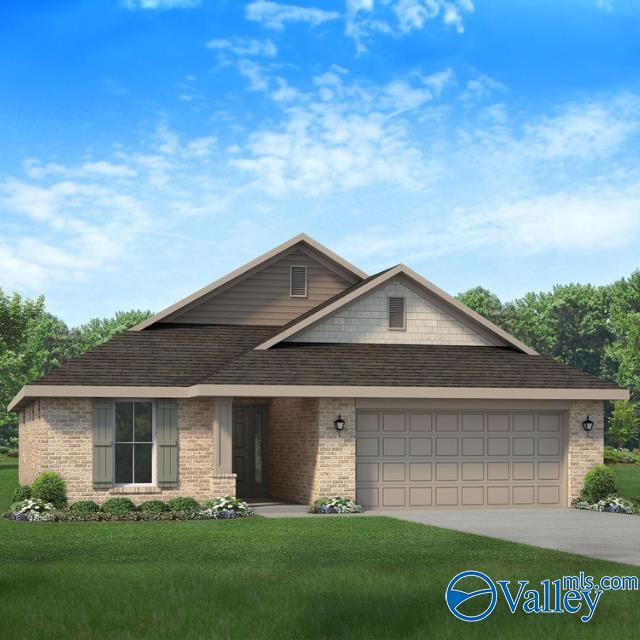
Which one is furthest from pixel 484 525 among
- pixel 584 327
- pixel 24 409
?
pixel 584 327

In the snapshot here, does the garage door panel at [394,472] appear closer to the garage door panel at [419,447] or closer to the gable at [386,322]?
the garage door panel at [419,447]

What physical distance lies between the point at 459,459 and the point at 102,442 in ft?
28.6

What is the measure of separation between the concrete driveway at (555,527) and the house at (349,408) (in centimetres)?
131

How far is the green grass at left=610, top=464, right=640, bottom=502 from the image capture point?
109 feet

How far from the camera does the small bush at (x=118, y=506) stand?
25.4 m

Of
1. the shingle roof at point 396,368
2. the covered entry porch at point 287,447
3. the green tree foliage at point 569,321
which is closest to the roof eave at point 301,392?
the shingle roof at point 396,368

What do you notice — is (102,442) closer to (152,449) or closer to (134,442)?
(134,442)

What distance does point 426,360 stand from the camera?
28.6 m

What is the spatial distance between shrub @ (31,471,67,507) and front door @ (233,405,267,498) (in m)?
7.21

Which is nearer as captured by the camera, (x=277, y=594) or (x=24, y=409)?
(x=277, y=594)

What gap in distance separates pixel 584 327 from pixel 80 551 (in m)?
86.6

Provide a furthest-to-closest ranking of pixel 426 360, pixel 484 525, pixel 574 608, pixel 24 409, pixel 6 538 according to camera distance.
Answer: pixel 24 409 < pixel 426 360 < pixel 484 525 < pixel 6 538 < pixel 574 608

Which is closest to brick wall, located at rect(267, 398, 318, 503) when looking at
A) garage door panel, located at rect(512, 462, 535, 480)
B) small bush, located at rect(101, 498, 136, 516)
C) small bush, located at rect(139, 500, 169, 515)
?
small bush, located at rect(139, 500, 169, 515)

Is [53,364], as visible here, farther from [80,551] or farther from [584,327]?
[80,551]
